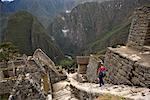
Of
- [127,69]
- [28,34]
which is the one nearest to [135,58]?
[127,69]

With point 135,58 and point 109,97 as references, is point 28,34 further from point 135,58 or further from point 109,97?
point 109,97

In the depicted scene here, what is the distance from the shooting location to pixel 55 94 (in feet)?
58.2

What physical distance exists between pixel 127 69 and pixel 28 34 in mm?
158345

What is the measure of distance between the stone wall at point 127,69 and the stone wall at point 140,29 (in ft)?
4.02

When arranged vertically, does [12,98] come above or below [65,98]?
above

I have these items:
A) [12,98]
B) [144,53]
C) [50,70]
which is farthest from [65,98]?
[50,70]

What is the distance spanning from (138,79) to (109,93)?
1843 millimetres

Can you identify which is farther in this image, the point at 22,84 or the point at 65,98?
the point at 65,98

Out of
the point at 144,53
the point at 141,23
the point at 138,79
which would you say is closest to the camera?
the point at 138,79

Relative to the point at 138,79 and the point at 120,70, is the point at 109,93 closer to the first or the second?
the point at 138,79

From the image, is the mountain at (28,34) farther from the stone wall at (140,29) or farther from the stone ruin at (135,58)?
the stone ruin at (135,58)

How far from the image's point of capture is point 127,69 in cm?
1355

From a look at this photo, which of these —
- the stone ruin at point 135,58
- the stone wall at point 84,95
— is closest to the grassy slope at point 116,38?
the stone ruin at point 135,58

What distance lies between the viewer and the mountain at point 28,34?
14712 cm
